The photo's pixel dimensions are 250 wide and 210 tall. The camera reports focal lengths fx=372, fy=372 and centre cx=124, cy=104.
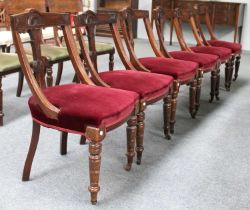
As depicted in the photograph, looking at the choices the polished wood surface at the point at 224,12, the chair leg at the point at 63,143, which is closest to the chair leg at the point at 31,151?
the chair leg at the point at 63,143

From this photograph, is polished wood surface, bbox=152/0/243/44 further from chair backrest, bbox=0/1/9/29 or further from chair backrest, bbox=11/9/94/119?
chair backrest, bbox=11/9/94/119

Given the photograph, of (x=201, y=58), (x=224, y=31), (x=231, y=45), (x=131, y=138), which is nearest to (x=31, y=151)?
(x=131, y=138)

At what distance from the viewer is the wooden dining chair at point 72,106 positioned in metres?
1.54

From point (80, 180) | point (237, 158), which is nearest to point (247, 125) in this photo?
point (237, 158)

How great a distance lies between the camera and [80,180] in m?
1.85

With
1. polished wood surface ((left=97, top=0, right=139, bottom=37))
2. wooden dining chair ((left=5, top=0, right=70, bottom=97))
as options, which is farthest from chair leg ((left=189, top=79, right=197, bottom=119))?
polished wood surface ((left=97, top=0, right=139, bottom=37))

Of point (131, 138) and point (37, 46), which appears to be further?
point (131, 138)

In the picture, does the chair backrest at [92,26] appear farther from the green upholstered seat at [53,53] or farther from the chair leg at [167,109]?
the green upholstered seat at [53,53]

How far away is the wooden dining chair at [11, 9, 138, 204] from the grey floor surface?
128mm

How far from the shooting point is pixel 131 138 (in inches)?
74.4

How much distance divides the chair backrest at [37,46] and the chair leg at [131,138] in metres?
0.32

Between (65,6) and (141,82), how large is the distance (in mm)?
1672

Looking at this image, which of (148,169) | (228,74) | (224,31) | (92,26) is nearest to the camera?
(148,169)

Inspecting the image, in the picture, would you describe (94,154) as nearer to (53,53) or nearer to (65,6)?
(53,53)
